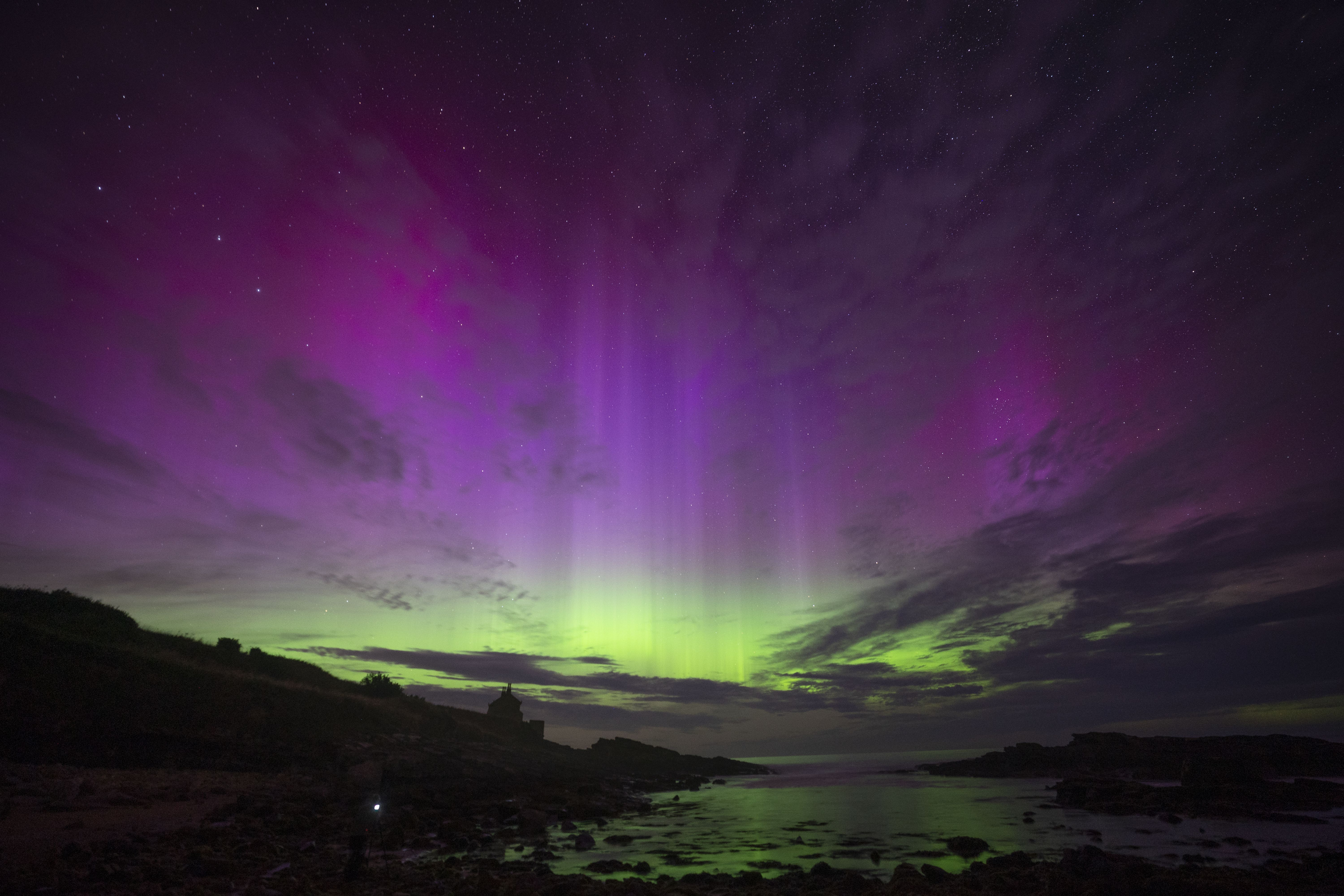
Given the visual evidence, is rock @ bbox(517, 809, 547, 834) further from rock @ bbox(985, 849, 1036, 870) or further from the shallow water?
rock @ bbox(985, 849, 1036, 870)

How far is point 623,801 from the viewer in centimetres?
4350

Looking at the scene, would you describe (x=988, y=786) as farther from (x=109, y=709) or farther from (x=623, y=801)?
(x=109, y=709)

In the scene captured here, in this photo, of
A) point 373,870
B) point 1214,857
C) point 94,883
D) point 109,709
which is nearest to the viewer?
point 94,883

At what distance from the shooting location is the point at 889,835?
28438 mm

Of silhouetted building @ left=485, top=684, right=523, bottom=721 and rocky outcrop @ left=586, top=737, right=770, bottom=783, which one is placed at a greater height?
silhouetted building @ left=485, top=684, right=523, bottom=721

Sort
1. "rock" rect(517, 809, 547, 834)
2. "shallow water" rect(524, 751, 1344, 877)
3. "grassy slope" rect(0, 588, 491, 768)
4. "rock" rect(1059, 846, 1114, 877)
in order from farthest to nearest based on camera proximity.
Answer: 1. "rock" rect(517, 809, 547, 834)
2. "grassy slope" rect(0, 588, 491, 768)
3. "shallow water" rect(524, 751, 1344, 877)
4. "rock" rect(1059, 846, 1114, 877)

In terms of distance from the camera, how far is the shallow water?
2092 cm

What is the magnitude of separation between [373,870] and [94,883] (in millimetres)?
6221

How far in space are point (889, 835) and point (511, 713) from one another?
217 feet

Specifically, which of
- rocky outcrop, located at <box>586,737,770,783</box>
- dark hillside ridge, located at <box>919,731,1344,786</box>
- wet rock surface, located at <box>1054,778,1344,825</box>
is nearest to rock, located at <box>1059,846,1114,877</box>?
wet rock surface, located at <box>1054,778,1344,825</box>

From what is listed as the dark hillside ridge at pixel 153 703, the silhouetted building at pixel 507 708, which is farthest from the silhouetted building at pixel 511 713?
the dark hillside ridge at pixel 153 703

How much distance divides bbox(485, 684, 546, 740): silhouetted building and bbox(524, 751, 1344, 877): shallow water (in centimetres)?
3598

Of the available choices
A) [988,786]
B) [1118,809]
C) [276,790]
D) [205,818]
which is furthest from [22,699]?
[988,786]

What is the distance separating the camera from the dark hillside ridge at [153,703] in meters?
24.7
